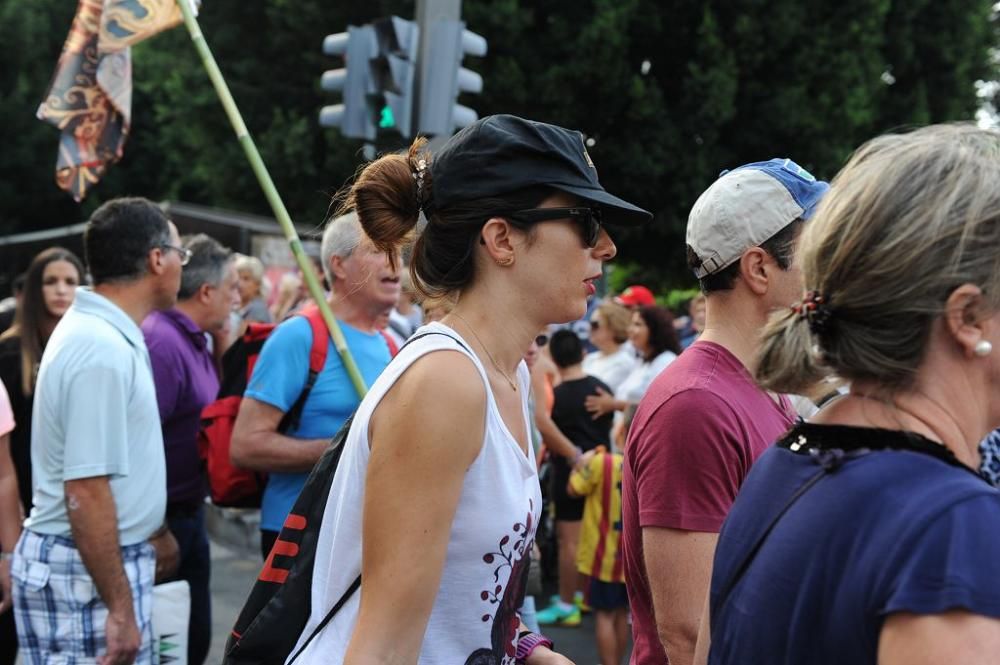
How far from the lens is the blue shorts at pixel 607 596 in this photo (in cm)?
650

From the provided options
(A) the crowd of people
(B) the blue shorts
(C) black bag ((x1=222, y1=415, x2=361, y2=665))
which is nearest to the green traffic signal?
(B) the blue shorts

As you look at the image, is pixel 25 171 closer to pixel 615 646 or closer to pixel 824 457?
pixel 615 646

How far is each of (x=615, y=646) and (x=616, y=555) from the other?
0.54 metres

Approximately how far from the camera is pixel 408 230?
2.24 m

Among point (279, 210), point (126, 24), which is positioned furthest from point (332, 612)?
point (126, 24)

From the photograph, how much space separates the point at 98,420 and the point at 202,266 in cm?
194

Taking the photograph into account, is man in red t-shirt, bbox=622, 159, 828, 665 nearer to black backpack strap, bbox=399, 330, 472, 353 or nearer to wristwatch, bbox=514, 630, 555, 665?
wristwatch, bbox=514, 630, 555, 665

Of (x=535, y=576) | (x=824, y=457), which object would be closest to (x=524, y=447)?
(x=824, y=457)

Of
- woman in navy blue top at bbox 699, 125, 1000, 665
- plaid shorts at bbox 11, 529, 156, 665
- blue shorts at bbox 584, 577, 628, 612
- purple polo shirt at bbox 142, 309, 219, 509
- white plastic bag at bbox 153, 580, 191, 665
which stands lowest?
blue shorts at bbox 584, 577, 628, 612

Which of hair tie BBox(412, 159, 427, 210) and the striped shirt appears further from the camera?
the striped shirt

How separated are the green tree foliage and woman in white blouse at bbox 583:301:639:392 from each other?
299 inches

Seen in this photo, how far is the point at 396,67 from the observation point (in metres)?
7.47

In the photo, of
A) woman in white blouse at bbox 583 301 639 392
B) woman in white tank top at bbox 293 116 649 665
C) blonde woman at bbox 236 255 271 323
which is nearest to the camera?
woman in white tank top at bbox 293 116 649 665

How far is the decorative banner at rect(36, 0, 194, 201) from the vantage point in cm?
466
